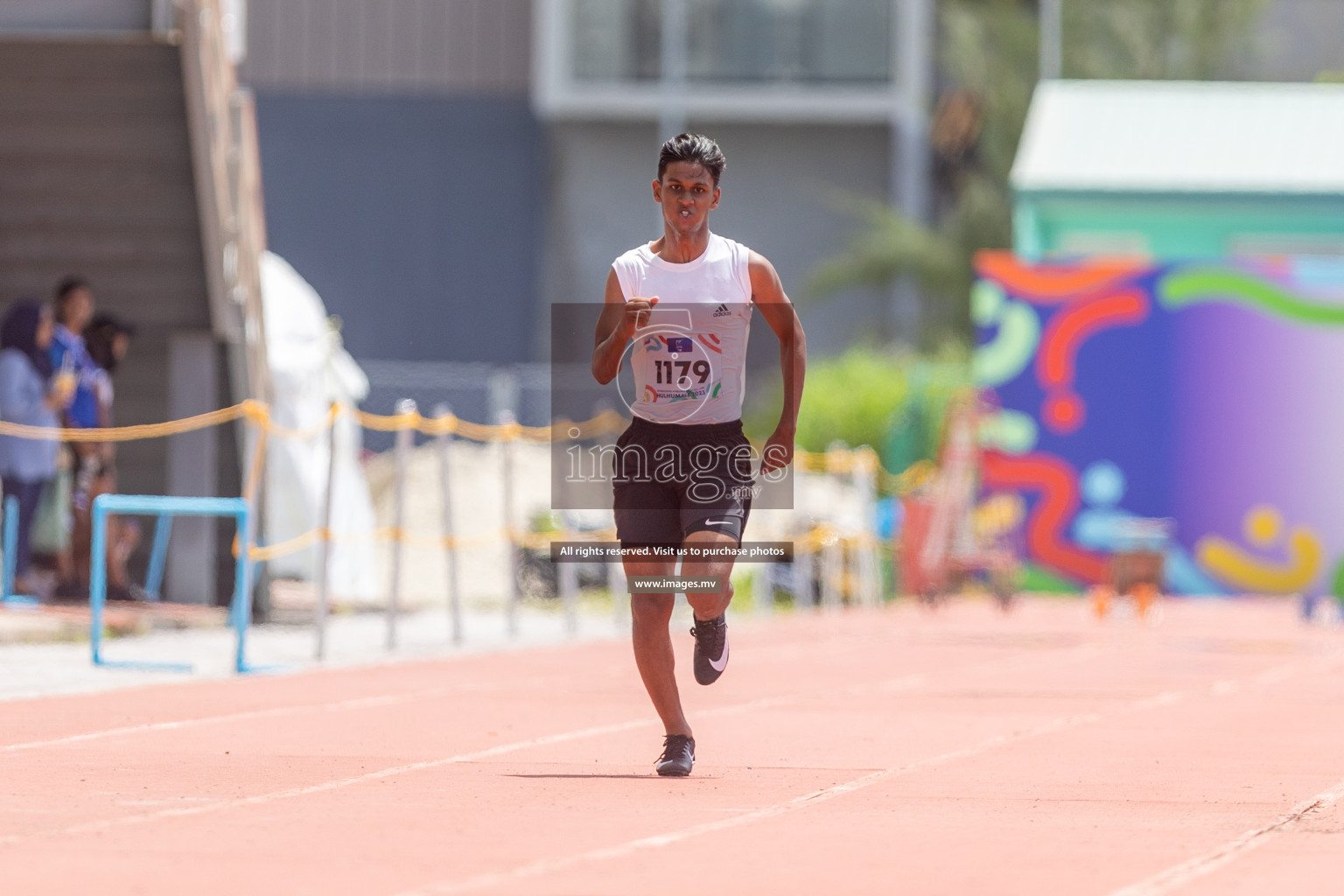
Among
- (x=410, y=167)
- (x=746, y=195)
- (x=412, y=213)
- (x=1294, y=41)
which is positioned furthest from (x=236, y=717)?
(x=1294, y=41)

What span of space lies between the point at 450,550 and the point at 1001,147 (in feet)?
101

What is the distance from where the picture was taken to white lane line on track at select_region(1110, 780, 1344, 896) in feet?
20.5

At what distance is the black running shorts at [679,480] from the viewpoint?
8430mm

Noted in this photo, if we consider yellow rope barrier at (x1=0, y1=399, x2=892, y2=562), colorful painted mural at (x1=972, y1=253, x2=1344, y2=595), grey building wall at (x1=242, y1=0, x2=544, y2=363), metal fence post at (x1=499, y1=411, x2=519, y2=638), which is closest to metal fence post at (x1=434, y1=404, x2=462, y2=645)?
yellow rope barrier at (x1=0, y1=399, x2=892, y2=562)

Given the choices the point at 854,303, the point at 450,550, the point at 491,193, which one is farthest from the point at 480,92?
the point at 450,550

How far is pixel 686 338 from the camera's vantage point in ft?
27.7

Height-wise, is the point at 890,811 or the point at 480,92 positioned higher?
the point at 480,92

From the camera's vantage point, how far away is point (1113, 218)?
30891mm

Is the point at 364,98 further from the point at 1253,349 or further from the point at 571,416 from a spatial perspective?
the point at 1253,349

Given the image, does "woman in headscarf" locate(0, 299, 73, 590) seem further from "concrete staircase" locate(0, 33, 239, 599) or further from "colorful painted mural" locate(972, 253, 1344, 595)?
→ "colorful painted mural" locate(972, 253, 1344, 595)

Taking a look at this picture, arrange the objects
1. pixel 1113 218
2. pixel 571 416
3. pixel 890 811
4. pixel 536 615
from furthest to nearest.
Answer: pixel 571 416
pixel 1113 218
pixel 536 615
pixel 890 811

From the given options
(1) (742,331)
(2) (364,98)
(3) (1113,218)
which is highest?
(2) (364,98)

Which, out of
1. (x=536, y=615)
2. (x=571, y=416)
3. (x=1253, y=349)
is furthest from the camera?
(x=571, y=416)

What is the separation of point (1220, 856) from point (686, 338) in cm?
261
